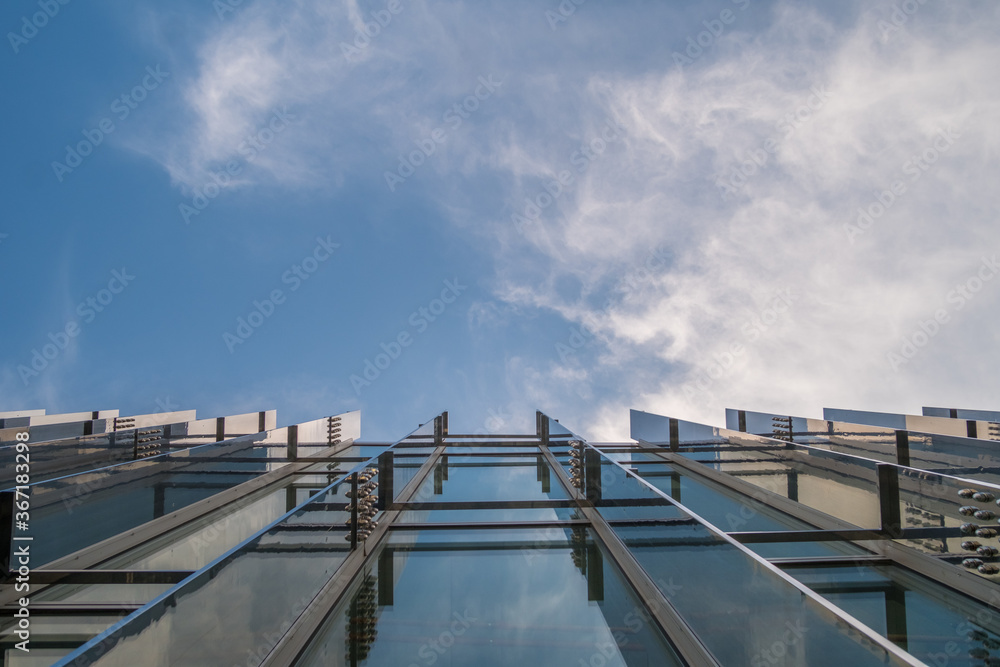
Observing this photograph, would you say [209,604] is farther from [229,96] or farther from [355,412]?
[229,96]

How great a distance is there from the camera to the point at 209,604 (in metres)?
1.89

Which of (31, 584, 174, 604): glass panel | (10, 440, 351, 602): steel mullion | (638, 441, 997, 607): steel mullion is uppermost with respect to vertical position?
(638, 441, 997, 607): steel mullion

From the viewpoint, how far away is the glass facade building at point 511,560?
6.78 feet

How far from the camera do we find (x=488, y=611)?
3322 millimetres

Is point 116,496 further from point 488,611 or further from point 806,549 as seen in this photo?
point 806,549

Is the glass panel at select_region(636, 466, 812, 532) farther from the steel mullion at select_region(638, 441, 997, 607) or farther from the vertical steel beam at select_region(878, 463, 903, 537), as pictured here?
the vertical steel beam at select_region(878, 463, 903, 537)

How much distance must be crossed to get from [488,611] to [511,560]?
0.71 metres

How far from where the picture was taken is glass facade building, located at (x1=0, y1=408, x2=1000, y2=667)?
81.4 inches

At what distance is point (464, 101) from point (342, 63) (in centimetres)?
4209

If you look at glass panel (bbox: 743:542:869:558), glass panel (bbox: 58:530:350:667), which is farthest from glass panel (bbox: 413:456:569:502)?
glass panel (bbox: 58:530:350:667)

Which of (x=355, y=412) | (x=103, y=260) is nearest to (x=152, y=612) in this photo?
(x=355, y=412)

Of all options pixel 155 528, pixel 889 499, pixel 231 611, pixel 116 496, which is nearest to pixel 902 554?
pixel 889 499

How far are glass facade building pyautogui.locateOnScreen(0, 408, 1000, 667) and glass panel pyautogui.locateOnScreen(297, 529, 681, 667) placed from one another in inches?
0.6

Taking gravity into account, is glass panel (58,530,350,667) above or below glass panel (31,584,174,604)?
above
